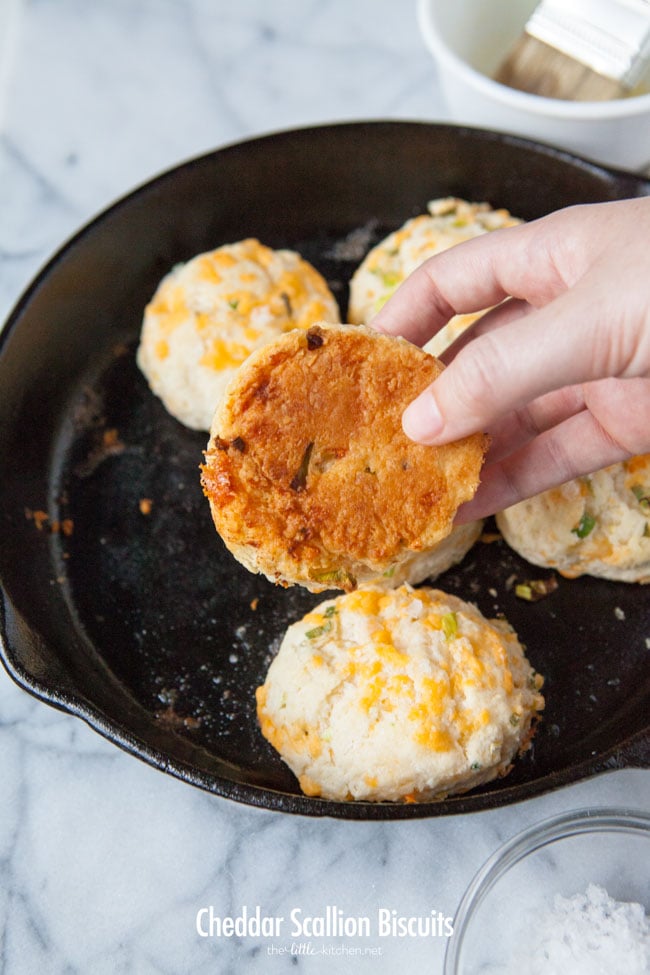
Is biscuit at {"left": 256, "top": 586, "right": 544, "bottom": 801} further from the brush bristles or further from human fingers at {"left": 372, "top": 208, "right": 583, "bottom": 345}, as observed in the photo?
the brush bristles

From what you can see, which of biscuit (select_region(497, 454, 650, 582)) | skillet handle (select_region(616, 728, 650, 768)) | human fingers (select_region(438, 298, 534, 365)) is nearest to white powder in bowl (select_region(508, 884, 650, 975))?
skillet handle (select_region(616, 728, 650, 768))

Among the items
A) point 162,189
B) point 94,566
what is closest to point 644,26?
point 162,189

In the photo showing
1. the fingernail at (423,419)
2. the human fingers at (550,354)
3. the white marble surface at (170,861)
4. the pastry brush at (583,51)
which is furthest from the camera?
the pastry brush at (583,51)

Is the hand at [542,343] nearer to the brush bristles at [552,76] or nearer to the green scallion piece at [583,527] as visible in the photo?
the green scallion piece at [583,527]

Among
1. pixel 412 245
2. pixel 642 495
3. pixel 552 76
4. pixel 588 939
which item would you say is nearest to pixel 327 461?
pixel 642 495

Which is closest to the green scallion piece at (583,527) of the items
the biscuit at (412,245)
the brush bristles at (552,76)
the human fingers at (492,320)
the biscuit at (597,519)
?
the biscuit at (597,519)
